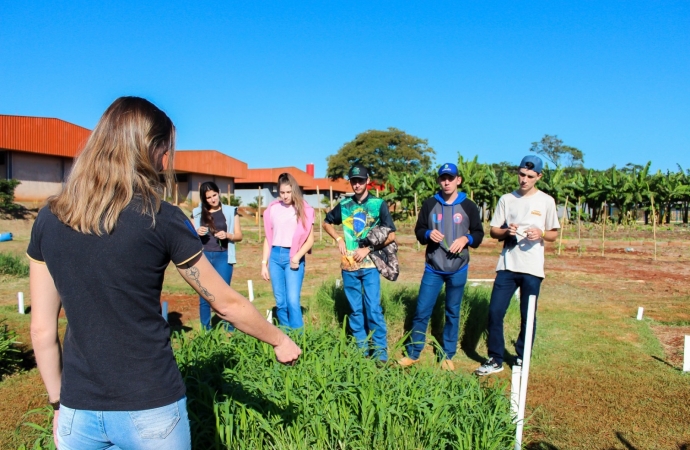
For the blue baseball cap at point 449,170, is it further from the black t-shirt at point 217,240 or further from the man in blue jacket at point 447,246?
the black t-shirt at point 217,240

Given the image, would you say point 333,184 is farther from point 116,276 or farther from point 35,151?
point 116,276

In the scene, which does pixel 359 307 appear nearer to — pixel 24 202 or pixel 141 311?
pixel 141 311

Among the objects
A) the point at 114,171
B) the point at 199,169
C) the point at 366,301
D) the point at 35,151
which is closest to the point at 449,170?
the point at 366,301

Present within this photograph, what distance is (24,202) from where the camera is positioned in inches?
983

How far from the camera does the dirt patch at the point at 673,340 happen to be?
544 centimetres

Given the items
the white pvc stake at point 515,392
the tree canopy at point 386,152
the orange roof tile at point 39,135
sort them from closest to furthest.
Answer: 1. the white pvc stake at point 515,392
2. the orange roof tile at point 39,135
3. the tree canopy at point 386,152

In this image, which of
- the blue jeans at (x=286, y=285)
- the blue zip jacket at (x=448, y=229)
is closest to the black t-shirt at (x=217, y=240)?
the blue jeans at (x=286, y=285)

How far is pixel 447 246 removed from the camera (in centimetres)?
488

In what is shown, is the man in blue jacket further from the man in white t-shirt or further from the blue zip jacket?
the man in white t-shirt

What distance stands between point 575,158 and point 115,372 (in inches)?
2669

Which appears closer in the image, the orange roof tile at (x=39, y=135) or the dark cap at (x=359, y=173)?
the dark cap at (x=359, y=173)

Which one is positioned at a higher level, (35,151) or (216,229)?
(35,151)

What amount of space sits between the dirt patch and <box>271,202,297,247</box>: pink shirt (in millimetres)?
4095

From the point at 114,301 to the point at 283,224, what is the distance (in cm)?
396
